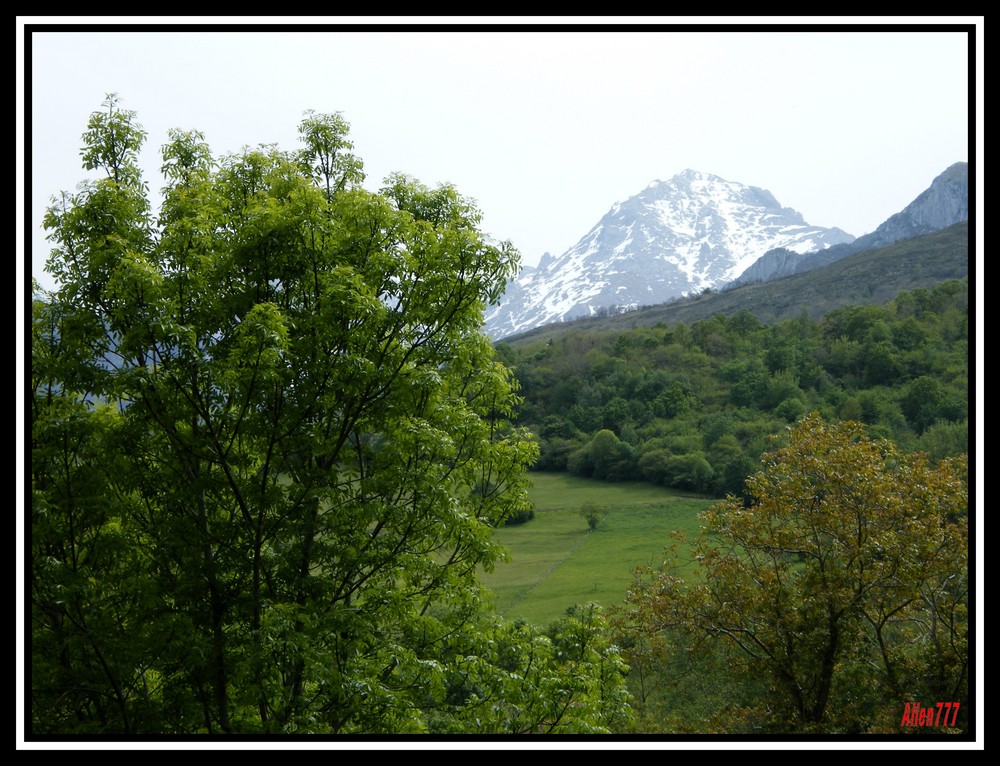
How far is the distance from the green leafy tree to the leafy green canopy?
21.4ft

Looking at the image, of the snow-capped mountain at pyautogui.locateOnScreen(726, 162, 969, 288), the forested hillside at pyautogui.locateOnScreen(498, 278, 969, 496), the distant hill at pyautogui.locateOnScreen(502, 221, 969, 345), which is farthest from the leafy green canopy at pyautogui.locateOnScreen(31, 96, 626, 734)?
the snow-capped mountain at pyautogui.locateOnScreen(726, 162, 969, 288)

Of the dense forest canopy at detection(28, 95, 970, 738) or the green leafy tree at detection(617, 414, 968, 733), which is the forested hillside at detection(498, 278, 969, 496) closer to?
the green leafy tree at detection(617, 414, 968, 733)

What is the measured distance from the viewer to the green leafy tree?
1180cm

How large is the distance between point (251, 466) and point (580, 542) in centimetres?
4478

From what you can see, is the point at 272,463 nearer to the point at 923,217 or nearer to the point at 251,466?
the point at 251,466

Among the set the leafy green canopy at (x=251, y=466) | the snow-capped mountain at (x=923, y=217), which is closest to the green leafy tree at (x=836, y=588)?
the leafy green canopy at (x=251, y=466)

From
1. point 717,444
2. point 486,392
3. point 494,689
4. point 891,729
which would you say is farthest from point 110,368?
point 717,444

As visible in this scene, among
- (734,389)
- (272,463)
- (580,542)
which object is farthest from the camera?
→ (734,389)

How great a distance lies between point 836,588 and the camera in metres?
12.1

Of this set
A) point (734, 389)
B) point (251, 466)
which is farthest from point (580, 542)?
point (251, 466)

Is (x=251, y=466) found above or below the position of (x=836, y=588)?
above

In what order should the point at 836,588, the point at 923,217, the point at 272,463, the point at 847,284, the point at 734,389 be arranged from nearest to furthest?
1. the point at 272,463
2. the point at 836,588
3. the point at 734,389
4. the point at 847,284
5. the point at 923,217

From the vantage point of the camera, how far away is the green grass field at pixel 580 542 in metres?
37.1

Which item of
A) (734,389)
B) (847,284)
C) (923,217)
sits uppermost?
(923,217)
